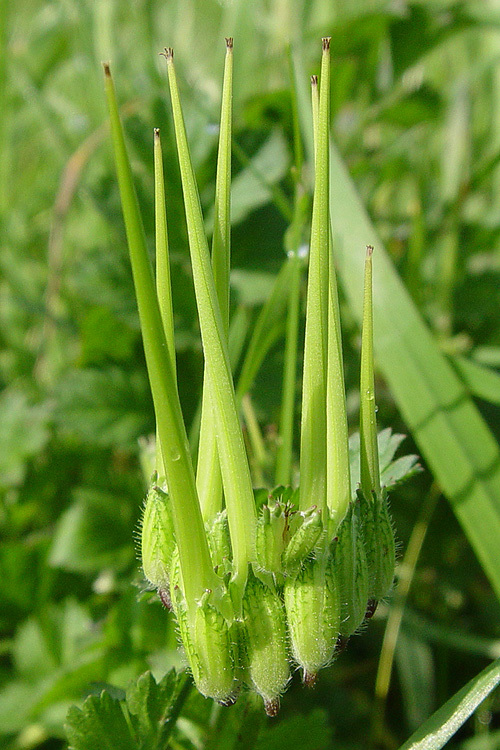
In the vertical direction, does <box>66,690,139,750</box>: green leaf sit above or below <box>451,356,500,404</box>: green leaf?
below

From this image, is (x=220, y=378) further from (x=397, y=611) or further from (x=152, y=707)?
(x=397, y=611)

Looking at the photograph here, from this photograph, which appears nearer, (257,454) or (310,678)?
(310,678)

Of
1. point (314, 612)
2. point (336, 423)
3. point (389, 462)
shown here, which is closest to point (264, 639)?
point (314, 612)

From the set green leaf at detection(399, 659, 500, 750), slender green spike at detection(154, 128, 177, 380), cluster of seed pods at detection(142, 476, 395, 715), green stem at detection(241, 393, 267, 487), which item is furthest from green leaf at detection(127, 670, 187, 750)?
green stem at detection(241, 393, 267, 487)

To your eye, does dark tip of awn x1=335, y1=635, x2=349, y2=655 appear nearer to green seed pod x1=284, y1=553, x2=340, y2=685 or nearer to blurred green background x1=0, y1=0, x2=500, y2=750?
green seed pod x1=284, y1=553, x2=340, y2=685

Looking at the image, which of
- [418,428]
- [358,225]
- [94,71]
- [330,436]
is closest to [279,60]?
[94,71]

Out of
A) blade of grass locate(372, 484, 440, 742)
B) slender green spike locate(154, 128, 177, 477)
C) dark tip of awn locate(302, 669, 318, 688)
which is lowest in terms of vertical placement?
blade of grass locate(372, 484, 440, 742)
